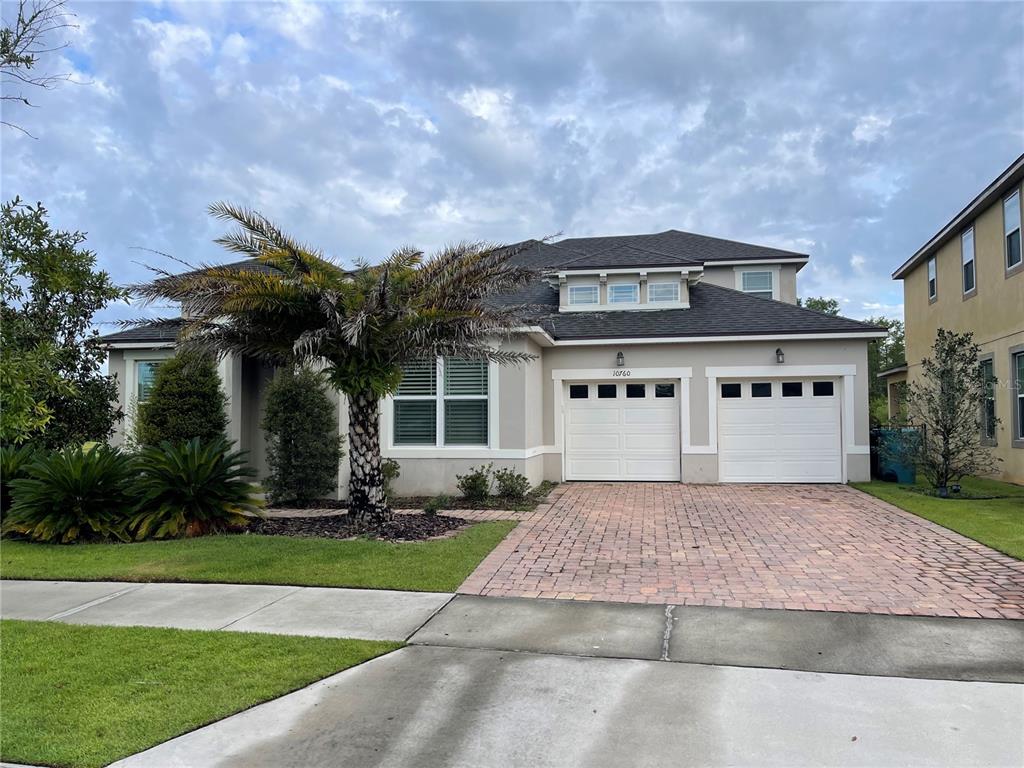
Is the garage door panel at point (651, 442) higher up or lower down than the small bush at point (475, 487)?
higher up

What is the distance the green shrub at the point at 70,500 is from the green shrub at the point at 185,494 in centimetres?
32

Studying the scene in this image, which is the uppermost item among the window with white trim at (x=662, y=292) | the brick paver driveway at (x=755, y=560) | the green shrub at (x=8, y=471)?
the window with white trim at (x=662, y=292)

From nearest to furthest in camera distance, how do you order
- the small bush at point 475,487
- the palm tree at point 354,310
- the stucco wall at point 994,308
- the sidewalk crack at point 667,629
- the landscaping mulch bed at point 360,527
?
the sidewalk crack at point 667,629
the palm tree at point 354,310
the landscaping mulch bed at point 360,527
the small bush at point 475,487
the stucco wall at point 994,308

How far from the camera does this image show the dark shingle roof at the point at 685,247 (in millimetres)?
19172

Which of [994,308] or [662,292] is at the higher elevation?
[662,292]

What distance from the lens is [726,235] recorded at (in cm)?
2733

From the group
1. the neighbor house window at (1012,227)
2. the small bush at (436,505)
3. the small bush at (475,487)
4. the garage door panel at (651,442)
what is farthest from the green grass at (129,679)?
the neighbor house window at (1012,227)

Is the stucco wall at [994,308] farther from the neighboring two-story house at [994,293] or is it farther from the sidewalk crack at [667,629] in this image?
the sidewalk crack at [667,629]

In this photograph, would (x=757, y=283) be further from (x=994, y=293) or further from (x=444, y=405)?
(x=444, y=405)

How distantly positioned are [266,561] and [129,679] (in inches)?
127

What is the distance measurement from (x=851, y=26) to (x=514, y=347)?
800cm

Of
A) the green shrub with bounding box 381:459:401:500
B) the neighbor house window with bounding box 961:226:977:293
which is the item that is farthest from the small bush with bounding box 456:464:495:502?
the neighbor house window with bounding box 961:226:977:293

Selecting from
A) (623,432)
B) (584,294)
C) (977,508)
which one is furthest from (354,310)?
(977,508)

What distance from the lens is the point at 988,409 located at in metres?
15.2
